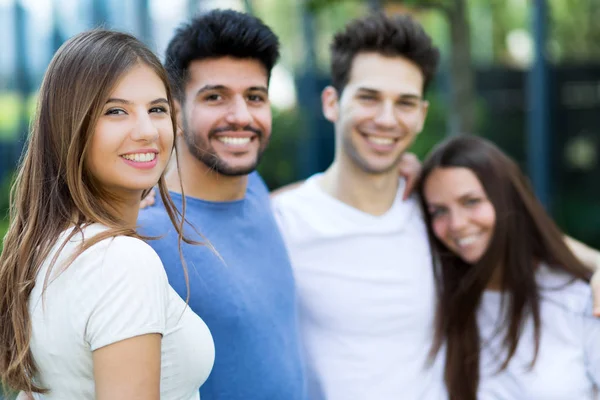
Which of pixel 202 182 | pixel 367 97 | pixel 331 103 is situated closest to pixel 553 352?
pixel 367 97

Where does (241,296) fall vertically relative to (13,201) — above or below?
below

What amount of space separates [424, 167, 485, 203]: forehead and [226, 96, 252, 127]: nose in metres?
0.94

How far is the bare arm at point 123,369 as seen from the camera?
1.57 m

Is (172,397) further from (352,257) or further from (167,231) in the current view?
(352,257)

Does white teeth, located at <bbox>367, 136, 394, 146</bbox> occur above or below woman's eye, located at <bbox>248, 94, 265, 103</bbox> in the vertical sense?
below

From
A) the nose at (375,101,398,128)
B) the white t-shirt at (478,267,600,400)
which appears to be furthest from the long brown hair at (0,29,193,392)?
the white t-shirt at (478,267,600,400)

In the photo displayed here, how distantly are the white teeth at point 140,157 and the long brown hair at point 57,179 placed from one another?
101mm

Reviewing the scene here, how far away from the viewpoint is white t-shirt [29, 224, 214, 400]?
1577 millimetres

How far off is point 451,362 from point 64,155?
1.83 metres

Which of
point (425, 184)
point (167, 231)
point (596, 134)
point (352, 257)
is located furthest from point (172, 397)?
point (596, 134)

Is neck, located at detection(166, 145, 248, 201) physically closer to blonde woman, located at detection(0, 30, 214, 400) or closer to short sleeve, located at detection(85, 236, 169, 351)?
blonde woman, located at detection(0, 30, 214, 400)

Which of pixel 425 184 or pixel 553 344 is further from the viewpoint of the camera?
pixel 425 184

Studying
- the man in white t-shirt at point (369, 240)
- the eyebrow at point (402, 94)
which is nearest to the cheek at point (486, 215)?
the man in white t-shirt at point (369, 240)

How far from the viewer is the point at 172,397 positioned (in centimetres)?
181
